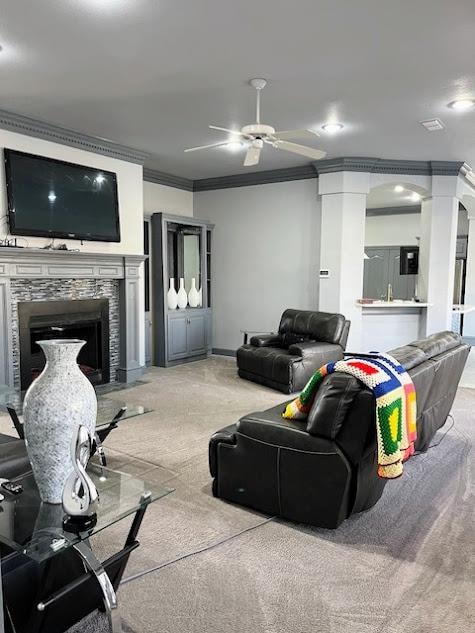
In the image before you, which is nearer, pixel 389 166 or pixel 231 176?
pixel 389 166

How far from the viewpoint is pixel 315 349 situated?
565cm

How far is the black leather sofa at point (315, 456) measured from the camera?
240cm

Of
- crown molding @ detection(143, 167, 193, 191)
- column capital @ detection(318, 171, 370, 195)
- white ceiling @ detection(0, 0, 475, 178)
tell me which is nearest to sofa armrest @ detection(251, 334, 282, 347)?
column capital @ detection(318, 171, 370, 195)

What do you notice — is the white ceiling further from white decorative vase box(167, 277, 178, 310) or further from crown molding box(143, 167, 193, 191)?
white decorative vase box(167, 277, 178, 310)

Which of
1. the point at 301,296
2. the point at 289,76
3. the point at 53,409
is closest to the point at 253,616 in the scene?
the point at 53,409

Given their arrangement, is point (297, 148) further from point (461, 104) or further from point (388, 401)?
point (388, 401)

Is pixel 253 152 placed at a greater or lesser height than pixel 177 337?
greater

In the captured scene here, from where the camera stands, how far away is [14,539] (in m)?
1.49

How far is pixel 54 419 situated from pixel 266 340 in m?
4.79

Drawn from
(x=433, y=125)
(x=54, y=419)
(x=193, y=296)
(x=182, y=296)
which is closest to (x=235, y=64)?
(x=433, y=125)

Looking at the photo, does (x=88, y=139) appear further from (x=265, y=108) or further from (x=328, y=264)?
(x=328, y=264)

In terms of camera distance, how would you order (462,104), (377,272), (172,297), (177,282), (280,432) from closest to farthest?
1. (280,432)
2. (462,104)
3. (172,297)
4. (177,282)
5. (377,272)

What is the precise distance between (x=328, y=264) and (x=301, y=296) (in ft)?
2.41

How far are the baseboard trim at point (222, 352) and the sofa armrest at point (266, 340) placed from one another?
1609 millimetres
